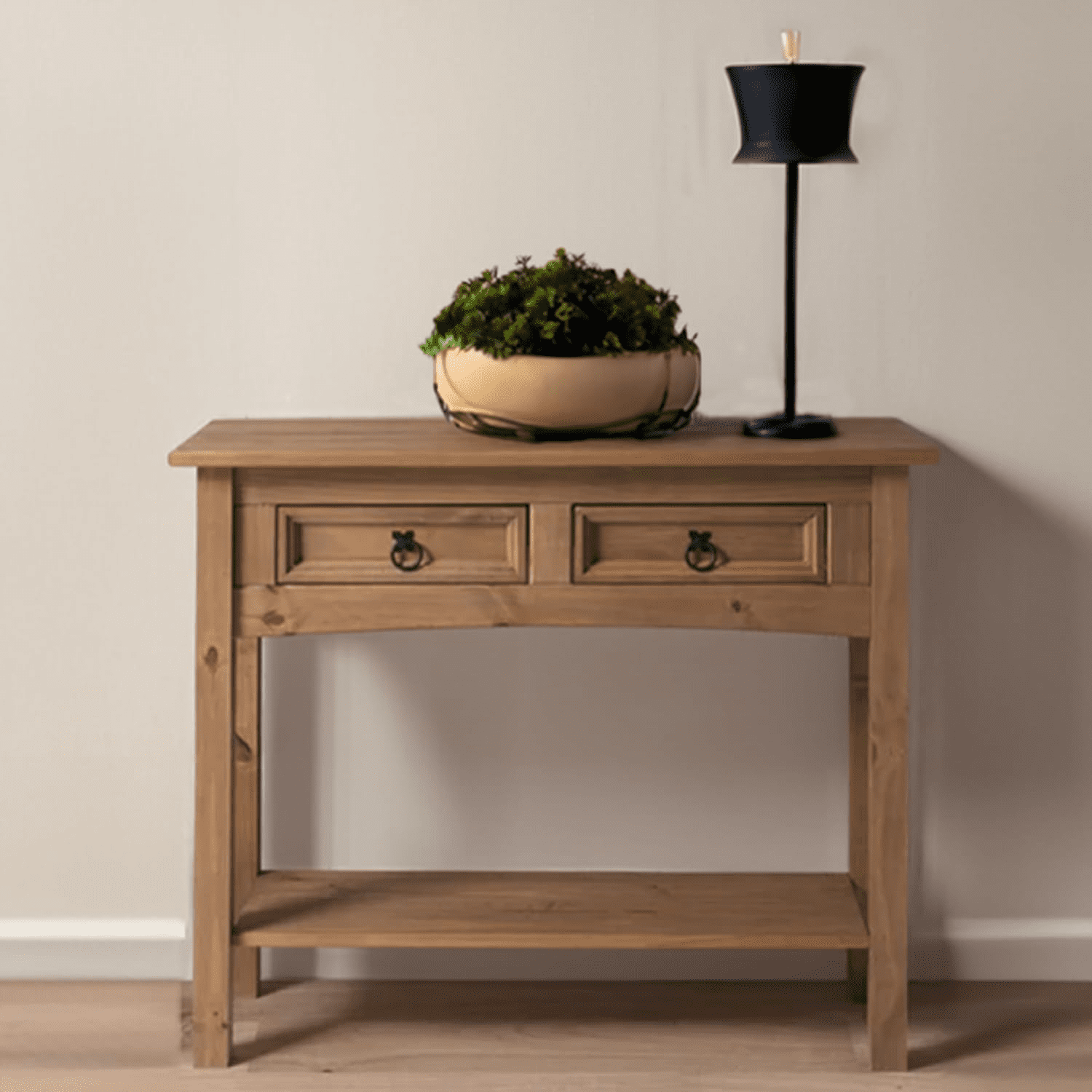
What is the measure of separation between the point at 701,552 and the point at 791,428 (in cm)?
23

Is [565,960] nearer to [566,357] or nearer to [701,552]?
[701,552]

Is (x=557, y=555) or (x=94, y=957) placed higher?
(x=557, y=555)

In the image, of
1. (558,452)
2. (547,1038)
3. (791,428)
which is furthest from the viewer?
(547,1038)

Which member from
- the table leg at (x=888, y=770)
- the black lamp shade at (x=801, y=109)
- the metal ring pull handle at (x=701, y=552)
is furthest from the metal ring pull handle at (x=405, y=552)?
the black lamp shade at (x=801, y=109)

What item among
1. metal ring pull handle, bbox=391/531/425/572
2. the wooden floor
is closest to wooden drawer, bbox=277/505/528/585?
metal ring pull handle, bbox=391/531/425/572

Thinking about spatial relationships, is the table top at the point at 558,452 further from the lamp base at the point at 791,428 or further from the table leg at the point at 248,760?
the table leg at the point at 248,760

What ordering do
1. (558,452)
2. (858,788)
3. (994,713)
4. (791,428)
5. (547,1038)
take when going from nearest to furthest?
(558,452) → (791,428) → (547,1038) → (858,788) → (994,713)

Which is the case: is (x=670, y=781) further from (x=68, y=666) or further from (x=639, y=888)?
(x=68, y=666)

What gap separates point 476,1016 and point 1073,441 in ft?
4.34

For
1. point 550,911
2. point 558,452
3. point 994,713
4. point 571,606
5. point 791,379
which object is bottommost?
point 550,911

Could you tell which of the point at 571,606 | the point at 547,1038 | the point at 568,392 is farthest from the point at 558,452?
the point at 547,1038

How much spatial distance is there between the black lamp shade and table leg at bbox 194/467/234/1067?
0.90m

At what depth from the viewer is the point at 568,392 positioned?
2164mm

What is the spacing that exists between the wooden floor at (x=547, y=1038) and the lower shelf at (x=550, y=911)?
0.17 metres
